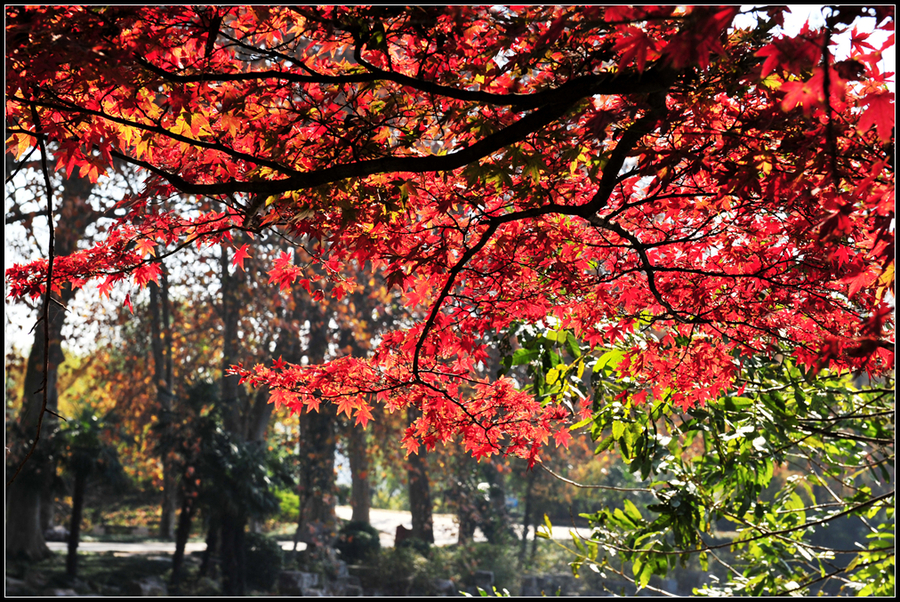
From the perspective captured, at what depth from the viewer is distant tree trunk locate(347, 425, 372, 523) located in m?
13.8

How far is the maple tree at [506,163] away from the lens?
7.16 feet

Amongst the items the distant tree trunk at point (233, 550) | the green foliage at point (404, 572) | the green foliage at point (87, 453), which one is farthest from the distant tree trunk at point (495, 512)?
the green foliage at point (87, 453)

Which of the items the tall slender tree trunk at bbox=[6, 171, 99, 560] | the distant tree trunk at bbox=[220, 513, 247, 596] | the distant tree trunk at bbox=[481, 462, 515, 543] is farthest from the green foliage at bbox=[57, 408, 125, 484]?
the distant tree trunk at bbox=[481, 462, 515, 543]

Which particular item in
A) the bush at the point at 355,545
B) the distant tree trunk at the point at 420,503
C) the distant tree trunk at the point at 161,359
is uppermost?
the distant tree trunk at the point at 161,359

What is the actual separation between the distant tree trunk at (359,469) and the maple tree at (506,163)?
34.4ft

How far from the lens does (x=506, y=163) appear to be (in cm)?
258

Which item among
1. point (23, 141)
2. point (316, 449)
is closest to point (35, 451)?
point (316, 449)

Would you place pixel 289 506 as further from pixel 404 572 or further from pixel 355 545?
pixel 404 572

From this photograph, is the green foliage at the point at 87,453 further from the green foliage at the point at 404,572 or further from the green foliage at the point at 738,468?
the green foliage at the point at 738,468

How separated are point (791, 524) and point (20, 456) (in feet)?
39.9

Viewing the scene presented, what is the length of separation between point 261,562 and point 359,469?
3.93m

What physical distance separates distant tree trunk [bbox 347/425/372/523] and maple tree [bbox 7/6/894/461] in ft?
34.4

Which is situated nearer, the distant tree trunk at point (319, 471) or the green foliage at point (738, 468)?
the green foliage at point (738, 468)

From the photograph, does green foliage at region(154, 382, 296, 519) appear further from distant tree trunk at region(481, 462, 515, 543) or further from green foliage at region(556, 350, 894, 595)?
green foliage at region(556, 350, 894, 595)
